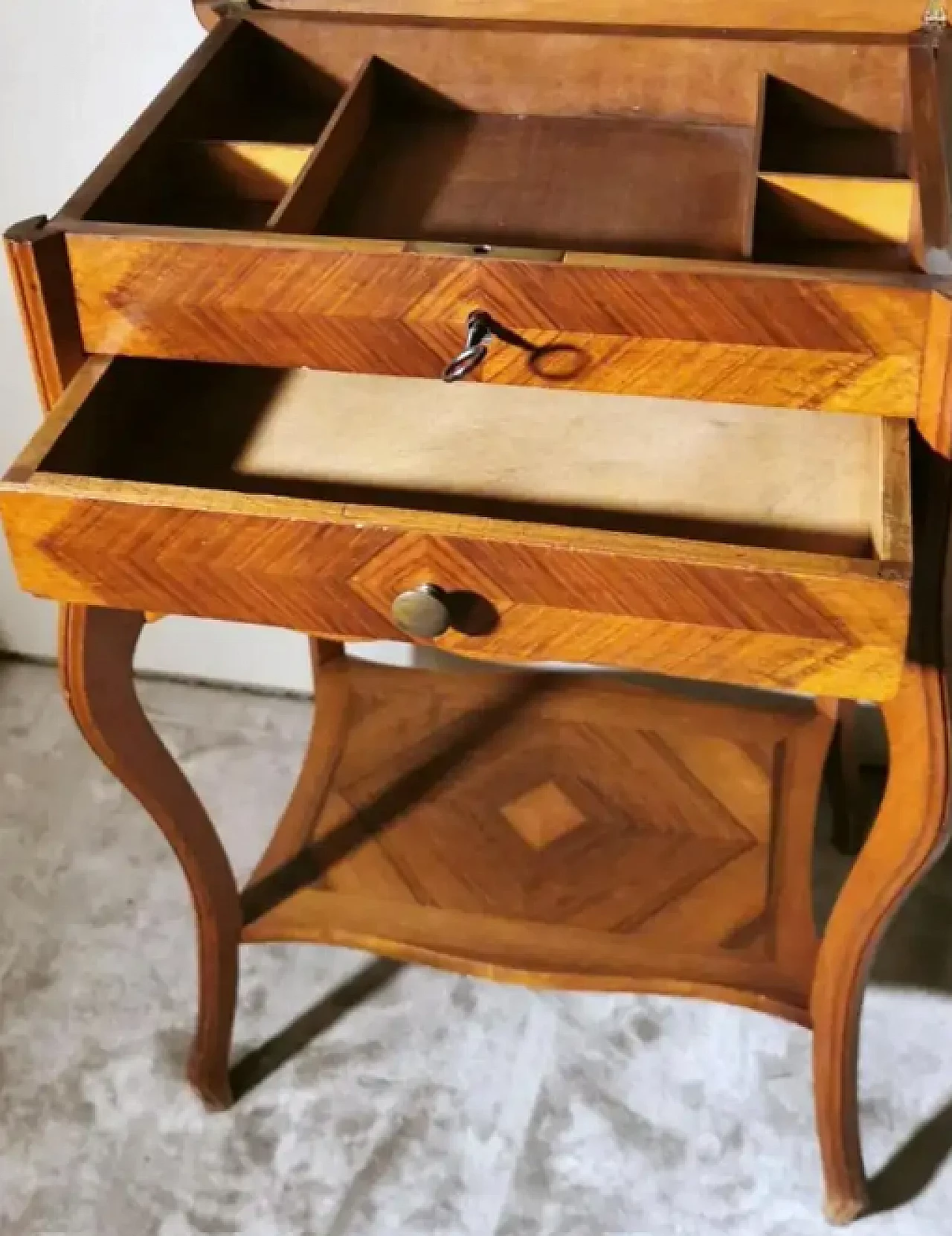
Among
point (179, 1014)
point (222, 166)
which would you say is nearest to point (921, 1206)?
point (179, 1014)

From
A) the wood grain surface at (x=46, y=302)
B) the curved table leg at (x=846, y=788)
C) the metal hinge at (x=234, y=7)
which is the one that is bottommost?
→ the curved table leg at (x=846, y=788)

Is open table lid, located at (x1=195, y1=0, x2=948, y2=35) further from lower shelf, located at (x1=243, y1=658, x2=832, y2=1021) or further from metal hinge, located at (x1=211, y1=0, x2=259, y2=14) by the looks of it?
lower shelf, located at (x1=243, y1=658, x2=832, y2=1021)

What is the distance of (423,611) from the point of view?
0.70 meters

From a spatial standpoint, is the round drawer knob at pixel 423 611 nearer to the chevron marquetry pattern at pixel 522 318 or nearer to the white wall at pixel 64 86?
the chevron marquetry pattern at pixel 522 318

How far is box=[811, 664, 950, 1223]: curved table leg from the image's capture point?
2.60ft

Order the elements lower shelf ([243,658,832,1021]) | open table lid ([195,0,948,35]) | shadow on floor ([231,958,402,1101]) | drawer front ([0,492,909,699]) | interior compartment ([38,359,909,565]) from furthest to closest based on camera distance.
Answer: shadow on floor ([231,958,402,1101]) → lower shelf ([243,658,832,1021]) → open table lid ([195,0,948,35]) → interior compartment ([38,359,909,565]) → drawer front ([0,492,909,699])

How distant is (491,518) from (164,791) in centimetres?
40

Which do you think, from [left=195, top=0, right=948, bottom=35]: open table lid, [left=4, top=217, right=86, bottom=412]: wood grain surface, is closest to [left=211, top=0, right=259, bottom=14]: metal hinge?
[left=195, top=0, right=948, bottom=35]: open table lid

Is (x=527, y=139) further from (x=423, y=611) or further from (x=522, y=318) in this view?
(x=423, y=611)

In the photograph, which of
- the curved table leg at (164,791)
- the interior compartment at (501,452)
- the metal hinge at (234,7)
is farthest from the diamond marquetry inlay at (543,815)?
the metal hinge at (234,7)

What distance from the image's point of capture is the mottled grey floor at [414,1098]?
1.12 meters

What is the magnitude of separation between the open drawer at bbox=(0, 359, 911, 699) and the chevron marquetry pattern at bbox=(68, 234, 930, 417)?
2.2 inches

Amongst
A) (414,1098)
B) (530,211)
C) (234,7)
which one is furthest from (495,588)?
(414,1098)

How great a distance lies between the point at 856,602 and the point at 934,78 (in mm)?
402
